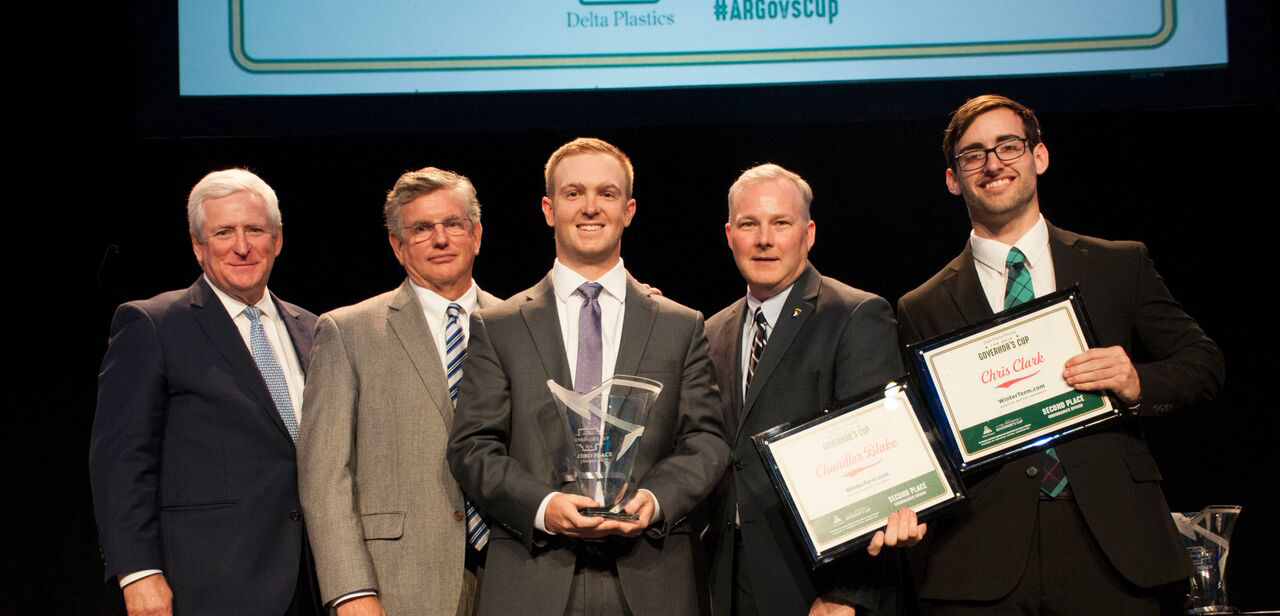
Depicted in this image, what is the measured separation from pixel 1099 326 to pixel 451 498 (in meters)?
1.56

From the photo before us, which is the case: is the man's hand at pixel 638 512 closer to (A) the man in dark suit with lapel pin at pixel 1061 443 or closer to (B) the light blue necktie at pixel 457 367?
(B) the light blue necktie at pixel 457 367

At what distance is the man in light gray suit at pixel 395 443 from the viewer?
2547 mm

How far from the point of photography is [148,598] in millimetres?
2543

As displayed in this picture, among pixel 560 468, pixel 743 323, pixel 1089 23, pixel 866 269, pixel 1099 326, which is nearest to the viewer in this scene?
pixel 560 468

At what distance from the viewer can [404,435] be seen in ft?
8.72

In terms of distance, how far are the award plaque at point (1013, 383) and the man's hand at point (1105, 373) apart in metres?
0.02

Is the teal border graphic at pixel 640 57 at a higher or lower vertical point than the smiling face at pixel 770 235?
higher

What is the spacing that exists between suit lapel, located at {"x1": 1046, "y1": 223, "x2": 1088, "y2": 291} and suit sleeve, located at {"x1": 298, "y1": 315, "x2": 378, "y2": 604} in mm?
1692

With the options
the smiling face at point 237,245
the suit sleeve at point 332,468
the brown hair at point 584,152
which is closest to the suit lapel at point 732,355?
the brown hair at point 584,152

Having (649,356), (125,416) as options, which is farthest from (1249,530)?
(125,416)

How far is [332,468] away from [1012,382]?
5.09 feet

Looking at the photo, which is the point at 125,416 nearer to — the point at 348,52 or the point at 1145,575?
the point at 348,52

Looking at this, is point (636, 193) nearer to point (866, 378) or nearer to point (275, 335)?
point (275, 335)

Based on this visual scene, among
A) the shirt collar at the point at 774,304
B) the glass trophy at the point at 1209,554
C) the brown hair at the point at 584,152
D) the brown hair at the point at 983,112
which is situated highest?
the brown hair at the point at 983,112
